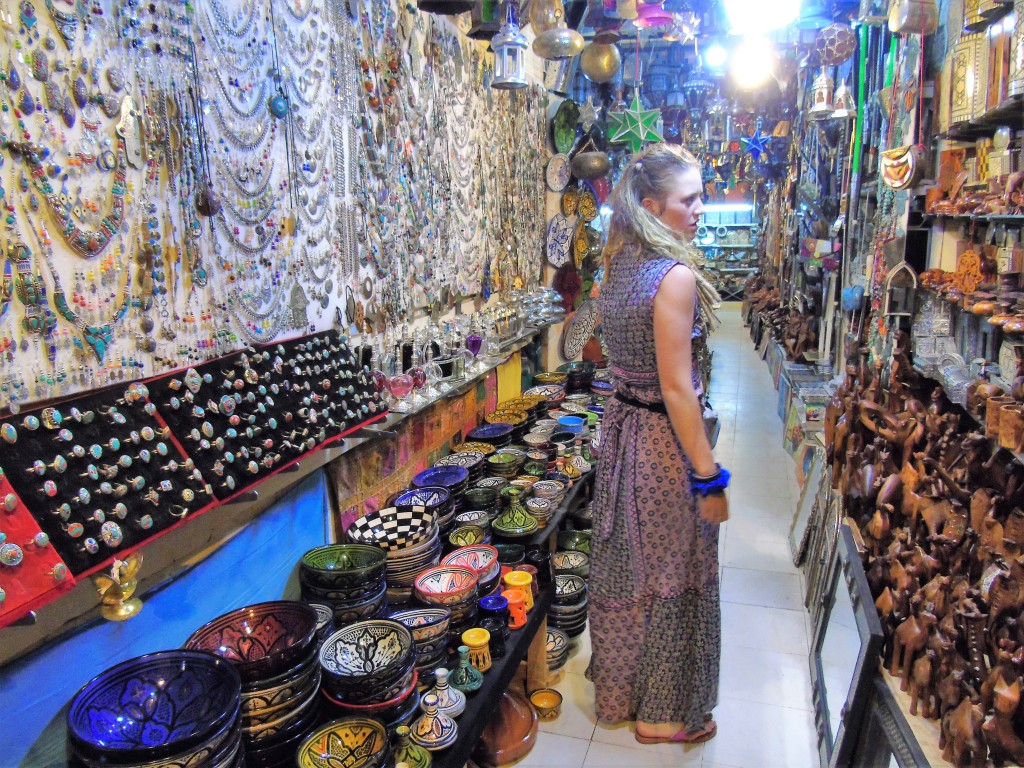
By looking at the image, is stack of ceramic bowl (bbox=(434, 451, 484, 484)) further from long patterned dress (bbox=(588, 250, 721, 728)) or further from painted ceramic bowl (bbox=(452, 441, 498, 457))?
long patterned dress (bbox=(588, 250, 721, 728))

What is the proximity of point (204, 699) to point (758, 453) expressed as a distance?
490cm

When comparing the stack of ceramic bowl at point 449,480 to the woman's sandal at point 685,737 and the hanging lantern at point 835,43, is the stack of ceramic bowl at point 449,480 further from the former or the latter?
the hanging lantern at point 835,43

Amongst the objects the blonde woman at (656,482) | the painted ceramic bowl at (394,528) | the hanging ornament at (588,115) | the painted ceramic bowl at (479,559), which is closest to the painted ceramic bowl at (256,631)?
the painted ceramic bowl at (394,528)

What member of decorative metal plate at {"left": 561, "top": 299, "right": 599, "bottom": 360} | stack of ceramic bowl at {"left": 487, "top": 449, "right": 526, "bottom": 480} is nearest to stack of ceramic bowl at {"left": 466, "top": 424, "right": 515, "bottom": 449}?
stack of ceramic bowl at {"left": 487, "top": 449, "right": 526, "bottom": 480}

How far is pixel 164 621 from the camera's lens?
160cm

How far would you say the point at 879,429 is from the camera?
7.74 ft

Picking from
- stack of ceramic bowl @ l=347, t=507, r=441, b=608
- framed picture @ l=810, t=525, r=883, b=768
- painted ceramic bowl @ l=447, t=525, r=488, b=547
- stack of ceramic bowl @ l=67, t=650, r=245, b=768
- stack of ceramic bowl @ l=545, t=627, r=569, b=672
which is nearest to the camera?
stack of ceramic bowl @ l=67, t=650, r=245, b=768

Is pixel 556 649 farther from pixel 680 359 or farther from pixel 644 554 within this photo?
pixel 680 359

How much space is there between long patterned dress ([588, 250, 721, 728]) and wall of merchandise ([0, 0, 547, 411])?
98cm

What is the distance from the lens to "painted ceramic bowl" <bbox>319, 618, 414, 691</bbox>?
1.57m

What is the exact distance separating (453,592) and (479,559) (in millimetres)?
307

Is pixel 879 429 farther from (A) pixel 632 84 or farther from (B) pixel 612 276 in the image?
(A) pixel 632 84

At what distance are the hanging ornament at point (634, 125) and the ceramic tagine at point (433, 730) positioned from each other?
503cm

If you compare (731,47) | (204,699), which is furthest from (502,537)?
(731,47)
